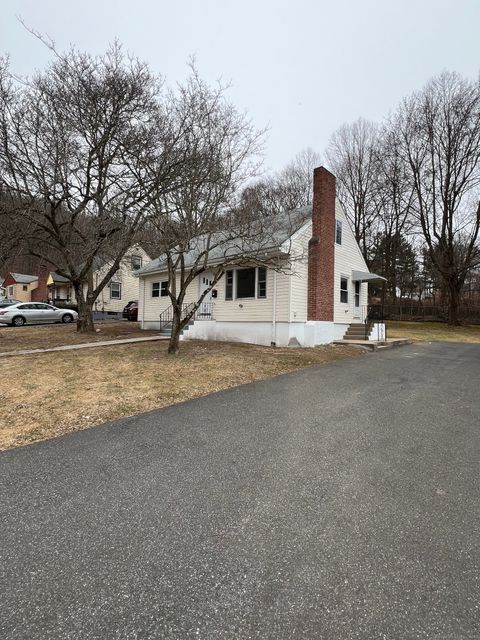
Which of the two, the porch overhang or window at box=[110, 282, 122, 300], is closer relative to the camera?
the porch overhang

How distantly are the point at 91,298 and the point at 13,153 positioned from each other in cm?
647

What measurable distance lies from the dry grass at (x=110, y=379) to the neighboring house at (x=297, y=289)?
6.18ft

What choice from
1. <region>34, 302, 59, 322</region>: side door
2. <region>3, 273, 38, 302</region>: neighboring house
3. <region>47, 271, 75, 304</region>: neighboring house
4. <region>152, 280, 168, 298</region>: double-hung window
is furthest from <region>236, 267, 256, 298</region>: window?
<region>3, 273, 38, 302</region>: neighboring house

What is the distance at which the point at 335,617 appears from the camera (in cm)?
170

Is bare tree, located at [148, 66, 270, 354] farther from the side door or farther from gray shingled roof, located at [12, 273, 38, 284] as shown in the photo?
gray shingled roof, located at [12, 273, 38, 284]

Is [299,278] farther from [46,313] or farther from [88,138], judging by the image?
[46,313]

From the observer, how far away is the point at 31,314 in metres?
22.8

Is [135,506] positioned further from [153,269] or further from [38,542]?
[153,269]

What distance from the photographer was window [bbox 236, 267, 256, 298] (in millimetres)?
14352

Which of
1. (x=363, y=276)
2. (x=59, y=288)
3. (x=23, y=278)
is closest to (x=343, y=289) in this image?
(x=363, y=276)

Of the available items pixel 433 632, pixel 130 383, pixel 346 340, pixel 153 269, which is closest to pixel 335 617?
pixel 433 632

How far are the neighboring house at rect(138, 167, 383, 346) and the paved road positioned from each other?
888 cm

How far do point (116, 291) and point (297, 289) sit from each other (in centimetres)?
2426

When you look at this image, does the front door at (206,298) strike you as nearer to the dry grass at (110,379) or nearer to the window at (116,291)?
the dry grass at (110,379)
